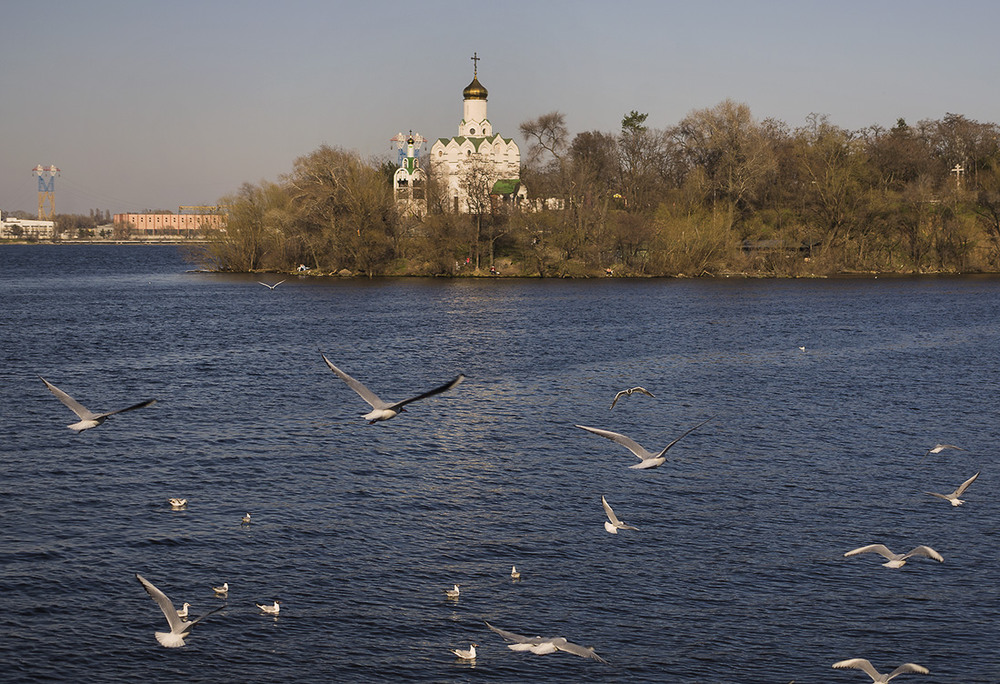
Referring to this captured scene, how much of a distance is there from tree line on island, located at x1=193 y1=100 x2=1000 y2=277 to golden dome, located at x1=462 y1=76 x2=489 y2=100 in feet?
107

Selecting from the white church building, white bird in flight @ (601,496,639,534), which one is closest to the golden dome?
the white church building

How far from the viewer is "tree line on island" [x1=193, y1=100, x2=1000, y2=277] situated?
10600 centimetres

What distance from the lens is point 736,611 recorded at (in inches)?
751

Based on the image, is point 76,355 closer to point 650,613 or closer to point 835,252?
point 650,613

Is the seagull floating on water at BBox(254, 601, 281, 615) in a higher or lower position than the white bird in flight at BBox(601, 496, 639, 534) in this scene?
lower

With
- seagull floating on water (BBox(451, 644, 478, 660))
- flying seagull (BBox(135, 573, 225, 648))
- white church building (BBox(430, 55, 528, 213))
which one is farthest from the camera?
white church building (BBox(430, 55, 528, 213))

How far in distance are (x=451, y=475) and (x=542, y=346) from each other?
27.9m

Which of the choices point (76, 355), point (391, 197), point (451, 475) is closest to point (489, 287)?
point (391, 197)

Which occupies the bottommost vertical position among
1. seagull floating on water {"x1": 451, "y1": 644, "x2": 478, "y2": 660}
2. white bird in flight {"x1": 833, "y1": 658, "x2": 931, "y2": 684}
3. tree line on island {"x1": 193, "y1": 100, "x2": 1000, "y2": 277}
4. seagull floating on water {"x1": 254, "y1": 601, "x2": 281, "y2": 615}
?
seagull floating on water {"x1": 451, "y1": 644, "x2": 478, "y2": 660}

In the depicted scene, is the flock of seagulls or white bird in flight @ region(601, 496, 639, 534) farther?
white bird in flight @ region(601, 496, 639, 534)

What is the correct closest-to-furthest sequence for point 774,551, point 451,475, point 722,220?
point 774,551
point 451,475
point 722,220

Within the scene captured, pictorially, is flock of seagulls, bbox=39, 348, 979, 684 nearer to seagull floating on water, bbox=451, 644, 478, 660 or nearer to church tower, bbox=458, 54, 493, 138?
seagull floating on water, bbox=451, 644, 478, 660

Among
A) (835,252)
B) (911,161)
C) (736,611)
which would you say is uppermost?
(911,161)

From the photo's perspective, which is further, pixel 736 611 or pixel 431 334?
pixel 431 334
